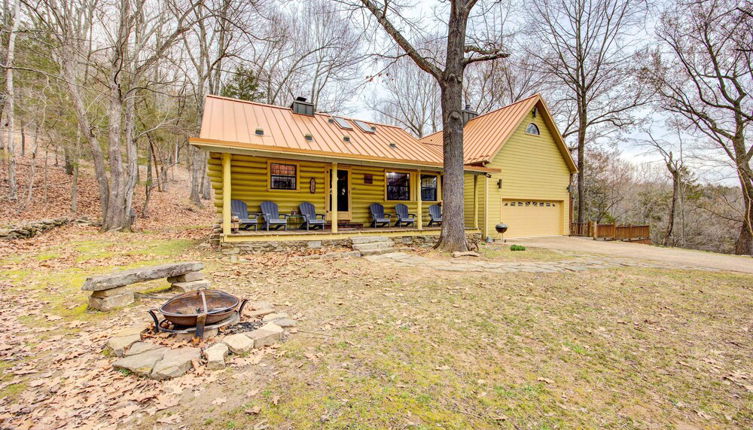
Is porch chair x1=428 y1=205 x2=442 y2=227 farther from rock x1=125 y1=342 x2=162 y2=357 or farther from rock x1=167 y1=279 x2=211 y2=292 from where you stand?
rock x1=125 y1=342 x2=162 y2=357

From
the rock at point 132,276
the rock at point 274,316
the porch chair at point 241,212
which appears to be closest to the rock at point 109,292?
the rock at point 132,276

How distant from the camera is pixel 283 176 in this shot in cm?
998

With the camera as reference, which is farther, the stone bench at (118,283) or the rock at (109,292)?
the rock at (109,292)

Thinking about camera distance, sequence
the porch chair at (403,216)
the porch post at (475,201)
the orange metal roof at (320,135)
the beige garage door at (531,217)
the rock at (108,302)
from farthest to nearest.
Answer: the beige garage door at (531,217) → the porch post at (475,201) → the porch chair at (403,216) → the orange metal roof at (320,135) → the rock at (108,302)

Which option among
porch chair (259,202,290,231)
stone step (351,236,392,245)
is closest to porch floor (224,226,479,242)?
stone step (351,236,392,245)

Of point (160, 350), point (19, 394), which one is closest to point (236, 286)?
point (160, 350)

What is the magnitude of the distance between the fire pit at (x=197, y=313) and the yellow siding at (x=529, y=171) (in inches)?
435

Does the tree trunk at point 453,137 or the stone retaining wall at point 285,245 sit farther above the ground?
the tree trunk at point 453,137

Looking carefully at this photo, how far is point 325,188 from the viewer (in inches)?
417

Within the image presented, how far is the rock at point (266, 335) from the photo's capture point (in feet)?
9.74

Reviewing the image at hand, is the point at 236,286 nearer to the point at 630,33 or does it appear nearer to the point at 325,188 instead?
the point at 325,188

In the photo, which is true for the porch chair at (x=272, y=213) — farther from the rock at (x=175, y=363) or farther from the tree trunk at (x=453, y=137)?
the rock at (x=175, y=363)

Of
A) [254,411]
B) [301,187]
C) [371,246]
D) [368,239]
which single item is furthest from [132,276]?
[301,187]

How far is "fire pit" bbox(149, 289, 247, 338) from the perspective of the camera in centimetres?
293
